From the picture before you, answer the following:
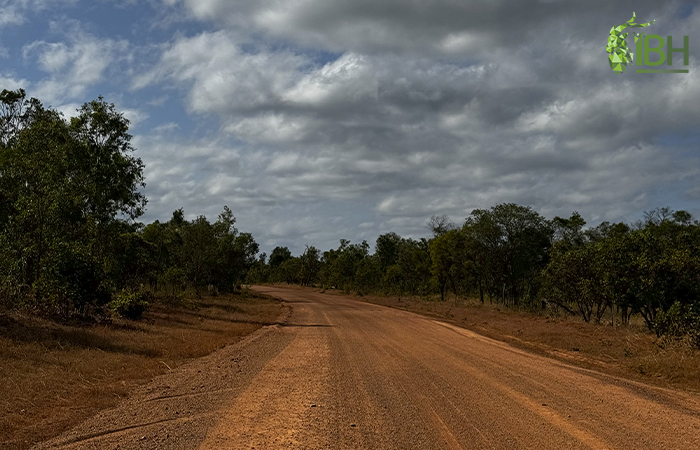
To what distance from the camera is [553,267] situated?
30734mm

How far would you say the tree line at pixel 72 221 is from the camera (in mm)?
18250

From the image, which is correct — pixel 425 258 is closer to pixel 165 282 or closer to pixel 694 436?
pixel 165 282

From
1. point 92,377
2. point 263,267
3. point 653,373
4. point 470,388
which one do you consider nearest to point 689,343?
point 653,373

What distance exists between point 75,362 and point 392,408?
816 cm

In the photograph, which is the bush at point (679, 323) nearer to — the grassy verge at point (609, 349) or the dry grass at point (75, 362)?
the grassy verge at point (609, 349)

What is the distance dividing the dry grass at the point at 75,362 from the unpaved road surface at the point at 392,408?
60cm

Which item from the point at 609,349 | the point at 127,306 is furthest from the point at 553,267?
the point at 127,306

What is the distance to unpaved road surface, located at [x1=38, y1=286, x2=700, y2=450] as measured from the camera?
676 centimetres

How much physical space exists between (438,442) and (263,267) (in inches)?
4838

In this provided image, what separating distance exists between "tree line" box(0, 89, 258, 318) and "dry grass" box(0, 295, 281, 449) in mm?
1411

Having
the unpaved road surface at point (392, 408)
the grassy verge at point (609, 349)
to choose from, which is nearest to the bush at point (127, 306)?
the unpaved road surface at point (392, 408)

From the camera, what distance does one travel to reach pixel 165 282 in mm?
32781

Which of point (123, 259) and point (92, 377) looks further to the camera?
point (123, 259)

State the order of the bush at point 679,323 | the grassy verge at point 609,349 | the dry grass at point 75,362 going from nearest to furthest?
the dry grass at point 75,362, the grassy verge at point 609,349, the bush at point 679,323
